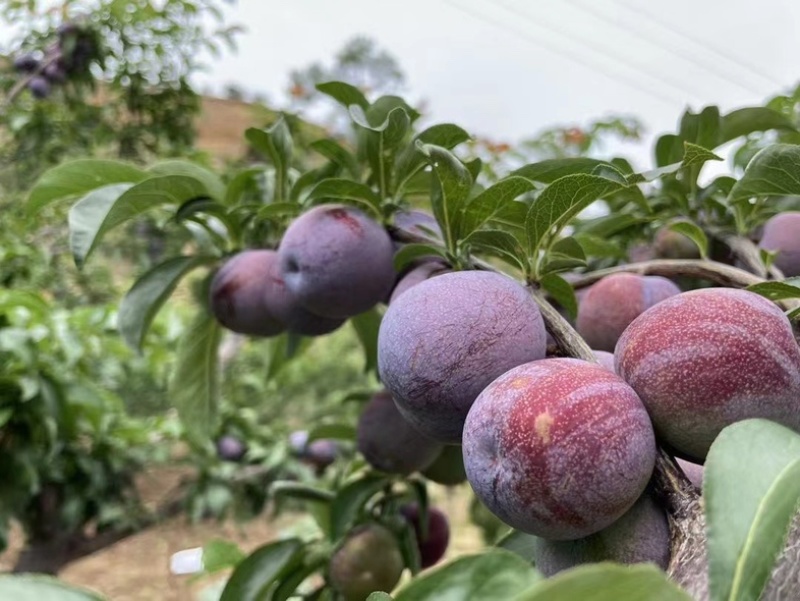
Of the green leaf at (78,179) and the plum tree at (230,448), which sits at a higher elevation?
the green leaf at (78,179)

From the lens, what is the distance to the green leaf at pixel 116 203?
2.02 feet

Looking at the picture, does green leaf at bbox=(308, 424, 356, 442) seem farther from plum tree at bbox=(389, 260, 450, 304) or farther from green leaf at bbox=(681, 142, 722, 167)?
green leaf at bbox=(681, 142, 722, 167)

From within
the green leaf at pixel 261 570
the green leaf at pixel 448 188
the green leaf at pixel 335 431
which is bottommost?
the green leaf at pixel 261 570

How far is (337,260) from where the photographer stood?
608 mm

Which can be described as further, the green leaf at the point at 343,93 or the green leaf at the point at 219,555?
the green leaf at the point at 219,555

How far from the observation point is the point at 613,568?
0.74ft

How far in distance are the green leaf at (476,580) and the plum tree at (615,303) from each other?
33 cm

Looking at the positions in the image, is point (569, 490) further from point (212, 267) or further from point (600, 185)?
point (212, 267)

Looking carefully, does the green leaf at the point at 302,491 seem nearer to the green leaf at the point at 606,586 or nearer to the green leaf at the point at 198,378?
the green leaf at the point at 198,378

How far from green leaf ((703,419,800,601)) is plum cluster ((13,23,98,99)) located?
217cm

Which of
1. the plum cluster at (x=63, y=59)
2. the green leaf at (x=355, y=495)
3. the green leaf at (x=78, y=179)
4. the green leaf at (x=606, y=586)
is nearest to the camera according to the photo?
the green leaf at (x=606, y=586)

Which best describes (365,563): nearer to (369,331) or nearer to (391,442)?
(391,442)

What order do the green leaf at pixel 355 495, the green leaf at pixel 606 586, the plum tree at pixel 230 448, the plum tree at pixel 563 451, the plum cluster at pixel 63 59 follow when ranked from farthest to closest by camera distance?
the plum cluster at pixel 63 59 < the plum tree at pixel 230 448 < the green leaf at pixel 355 495 < the plum tree at pixel 563 451 < the green leaf at pixel 606 586

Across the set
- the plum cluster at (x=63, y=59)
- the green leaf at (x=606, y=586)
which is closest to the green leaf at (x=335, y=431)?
the green leaf at (x=606, y=586)
